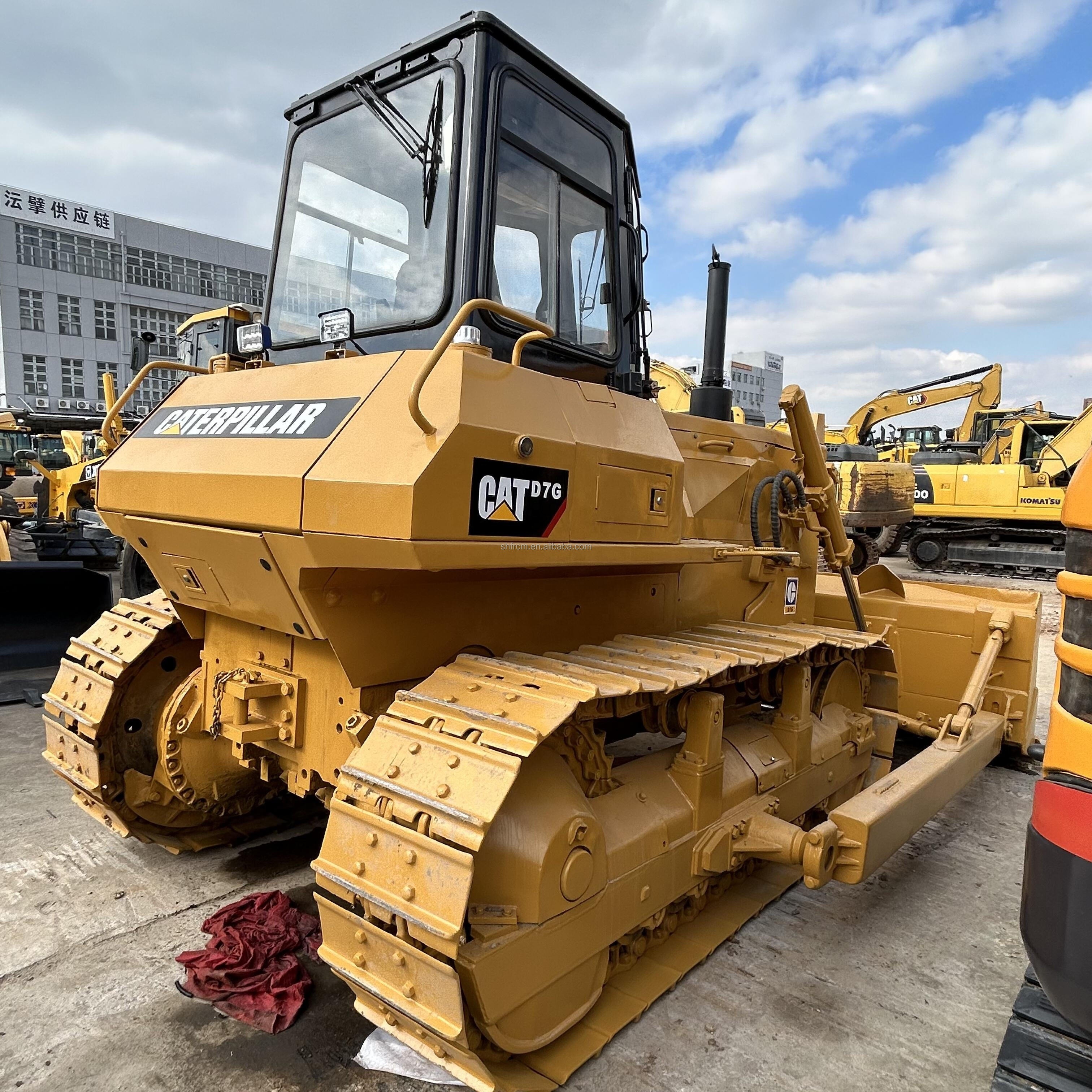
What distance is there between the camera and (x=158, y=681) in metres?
3.90

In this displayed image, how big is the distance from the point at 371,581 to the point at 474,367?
0.75 m

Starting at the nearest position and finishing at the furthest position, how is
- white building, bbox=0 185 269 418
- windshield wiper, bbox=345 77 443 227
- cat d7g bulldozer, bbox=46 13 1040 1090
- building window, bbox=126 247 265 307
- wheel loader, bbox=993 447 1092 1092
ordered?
1. wheel loader, bbox=993 447 1092 1092
2. cat d7g bulldozer, bbox=46 13 1040 1090
3. windshield wiper, bbox=345 77 443 227
4. white building, bbox=0 185 269 418
5. building window, bbox=126 247 265 307

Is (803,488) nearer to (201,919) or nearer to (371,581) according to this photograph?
(371,581)

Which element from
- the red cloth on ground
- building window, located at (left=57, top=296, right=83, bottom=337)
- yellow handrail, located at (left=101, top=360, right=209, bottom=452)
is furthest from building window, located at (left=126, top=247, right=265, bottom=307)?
the red cloth on ground

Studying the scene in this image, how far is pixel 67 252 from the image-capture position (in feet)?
122

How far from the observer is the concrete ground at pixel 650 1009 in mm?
2510

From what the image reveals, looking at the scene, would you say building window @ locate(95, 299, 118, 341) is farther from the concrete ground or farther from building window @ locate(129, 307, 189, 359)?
the concrete ground

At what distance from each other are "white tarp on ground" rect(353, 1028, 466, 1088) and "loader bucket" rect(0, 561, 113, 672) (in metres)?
5.88

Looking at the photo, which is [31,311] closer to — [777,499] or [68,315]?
[68,315]

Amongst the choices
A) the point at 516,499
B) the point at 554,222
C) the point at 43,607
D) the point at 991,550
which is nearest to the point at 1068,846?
the point at 516,499

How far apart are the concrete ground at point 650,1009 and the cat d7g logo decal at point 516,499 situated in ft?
5.60

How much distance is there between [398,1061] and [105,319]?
42.6 metres

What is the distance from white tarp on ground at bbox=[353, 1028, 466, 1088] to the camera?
245 centimetres

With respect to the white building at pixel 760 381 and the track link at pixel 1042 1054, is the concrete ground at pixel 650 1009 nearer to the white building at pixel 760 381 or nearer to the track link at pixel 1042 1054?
the track link at pixel 1042 1054
